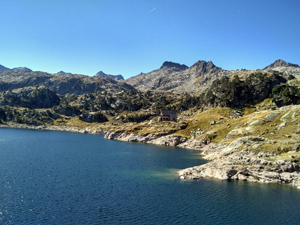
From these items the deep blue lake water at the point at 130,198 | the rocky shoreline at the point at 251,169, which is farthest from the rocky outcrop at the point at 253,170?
the deep blue lake water at the point at 130,198

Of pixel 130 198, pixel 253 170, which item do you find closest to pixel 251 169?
pixel 253 170

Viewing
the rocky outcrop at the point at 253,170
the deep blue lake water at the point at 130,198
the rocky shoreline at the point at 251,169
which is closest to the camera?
the deep blue lake water at the point at 130,198

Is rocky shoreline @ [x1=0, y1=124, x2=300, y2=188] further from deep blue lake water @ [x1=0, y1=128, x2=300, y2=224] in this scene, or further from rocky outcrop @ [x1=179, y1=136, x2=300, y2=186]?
deep blue lake water @ [x1=0, y1=128, x2=300, y2=224]

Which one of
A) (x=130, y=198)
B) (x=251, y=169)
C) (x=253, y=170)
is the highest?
(x=251, y=169)

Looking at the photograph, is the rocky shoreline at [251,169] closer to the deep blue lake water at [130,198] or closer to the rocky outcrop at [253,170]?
the rocky outcrop at [253,170]

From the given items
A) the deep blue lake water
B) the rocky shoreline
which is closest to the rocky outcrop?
the rocky shoreline

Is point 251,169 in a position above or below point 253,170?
above

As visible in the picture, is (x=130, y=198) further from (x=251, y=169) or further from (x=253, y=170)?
(x=253, y=170)

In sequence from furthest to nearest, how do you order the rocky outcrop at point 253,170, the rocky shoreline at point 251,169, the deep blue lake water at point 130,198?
the rocky shoreline at point 251,169 → the rocky outcrop at point 253,170 → the deep blue lake water at point 130,198

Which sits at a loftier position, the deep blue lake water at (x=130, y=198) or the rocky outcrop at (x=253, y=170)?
the rocky outcrop at (x=253, y=170)

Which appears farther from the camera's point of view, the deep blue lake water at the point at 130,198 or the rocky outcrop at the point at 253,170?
the rocky outcrop at the point at 253,170

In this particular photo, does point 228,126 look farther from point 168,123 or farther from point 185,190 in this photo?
point 185,190

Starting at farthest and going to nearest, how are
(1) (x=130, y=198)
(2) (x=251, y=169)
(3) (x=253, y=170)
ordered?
(2) (x=251, y=169)
(3) (x=253, y=170)
(1) (x=130, y=198)

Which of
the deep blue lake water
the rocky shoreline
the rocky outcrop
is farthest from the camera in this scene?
the rocky shoreline
